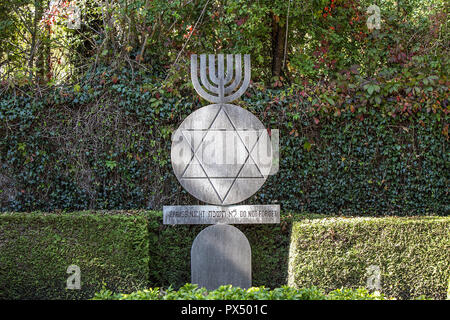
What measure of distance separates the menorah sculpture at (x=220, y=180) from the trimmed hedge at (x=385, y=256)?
2.26ft

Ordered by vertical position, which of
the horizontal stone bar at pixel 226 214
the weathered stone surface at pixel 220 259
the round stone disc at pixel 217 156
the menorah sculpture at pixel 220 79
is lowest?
the weathered stone surface at pixel 220 259

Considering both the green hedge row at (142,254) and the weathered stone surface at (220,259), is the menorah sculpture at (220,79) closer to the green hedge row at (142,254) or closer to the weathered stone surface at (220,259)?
the weathered stone surface at (220,259)

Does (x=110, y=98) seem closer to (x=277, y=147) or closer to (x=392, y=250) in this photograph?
(x=277, y=147)

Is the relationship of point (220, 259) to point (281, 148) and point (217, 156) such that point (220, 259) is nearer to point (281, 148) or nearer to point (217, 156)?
point (217, 156)

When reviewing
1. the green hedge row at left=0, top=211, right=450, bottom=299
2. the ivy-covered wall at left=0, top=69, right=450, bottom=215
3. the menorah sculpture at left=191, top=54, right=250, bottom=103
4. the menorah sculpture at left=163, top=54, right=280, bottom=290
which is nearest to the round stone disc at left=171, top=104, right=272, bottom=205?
the menorah sculpture at left=163, top=54, right=280, bottom=290

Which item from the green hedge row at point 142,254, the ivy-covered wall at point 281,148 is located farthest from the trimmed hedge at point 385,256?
the ivy-covered wall at point 281,148

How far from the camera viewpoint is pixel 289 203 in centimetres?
645

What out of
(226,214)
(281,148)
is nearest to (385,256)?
(226,214)

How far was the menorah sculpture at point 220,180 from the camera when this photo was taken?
503 centimetres

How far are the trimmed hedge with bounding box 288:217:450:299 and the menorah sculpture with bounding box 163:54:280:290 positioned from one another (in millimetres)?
688

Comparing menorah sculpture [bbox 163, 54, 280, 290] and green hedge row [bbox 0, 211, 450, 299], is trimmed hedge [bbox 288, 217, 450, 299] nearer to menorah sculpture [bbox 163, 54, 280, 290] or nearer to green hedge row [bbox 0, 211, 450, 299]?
green hedge row [bbox 0, 211, 450, 299]

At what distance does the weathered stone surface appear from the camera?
5.01 m

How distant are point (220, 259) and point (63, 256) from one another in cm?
178

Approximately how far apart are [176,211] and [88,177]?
81.4 inches
